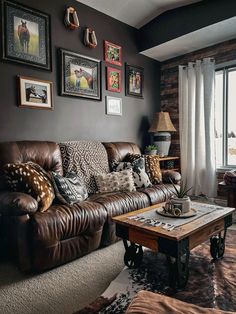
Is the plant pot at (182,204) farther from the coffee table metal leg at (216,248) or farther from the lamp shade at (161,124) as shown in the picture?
the lamp shade at (161,124)

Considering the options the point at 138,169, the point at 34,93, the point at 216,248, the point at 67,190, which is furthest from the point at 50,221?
the point at 34,93

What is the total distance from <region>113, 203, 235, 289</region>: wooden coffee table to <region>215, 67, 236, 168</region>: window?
7.19 feet

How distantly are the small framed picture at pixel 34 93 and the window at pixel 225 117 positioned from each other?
264cm

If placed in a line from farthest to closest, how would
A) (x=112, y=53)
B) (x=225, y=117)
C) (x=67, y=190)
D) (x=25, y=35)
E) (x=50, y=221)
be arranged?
(x=225, y=117), (x=112, y=53), (x=25, y=35), (x=67, y=190), (x=50, y=221)

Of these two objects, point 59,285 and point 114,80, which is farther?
point 114,80

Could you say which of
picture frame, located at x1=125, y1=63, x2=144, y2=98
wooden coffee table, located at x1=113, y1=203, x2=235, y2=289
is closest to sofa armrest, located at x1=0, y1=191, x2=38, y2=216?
wooden coffee table, located at x1=113, y1=203, x2=235, y2=289

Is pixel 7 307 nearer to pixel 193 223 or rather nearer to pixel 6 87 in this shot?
pixel 193 223

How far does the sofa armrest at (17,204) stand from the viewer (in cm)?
175

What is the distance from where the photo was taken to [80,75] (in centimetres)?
323

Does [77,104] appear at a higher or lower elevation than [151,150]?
higher

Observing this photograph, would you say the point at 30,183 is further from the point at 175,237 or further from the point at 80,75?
the point at 80,75

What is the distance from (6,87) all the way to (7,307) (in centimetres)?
205

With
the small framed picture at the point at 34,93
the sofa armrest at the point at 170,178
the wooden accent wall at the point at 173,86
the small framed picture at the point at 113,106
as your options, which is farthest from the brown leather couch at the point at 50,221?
the wooden accent wall at the point at 173,86

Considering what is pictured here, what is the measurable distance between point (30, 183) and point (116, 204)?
82 cm
